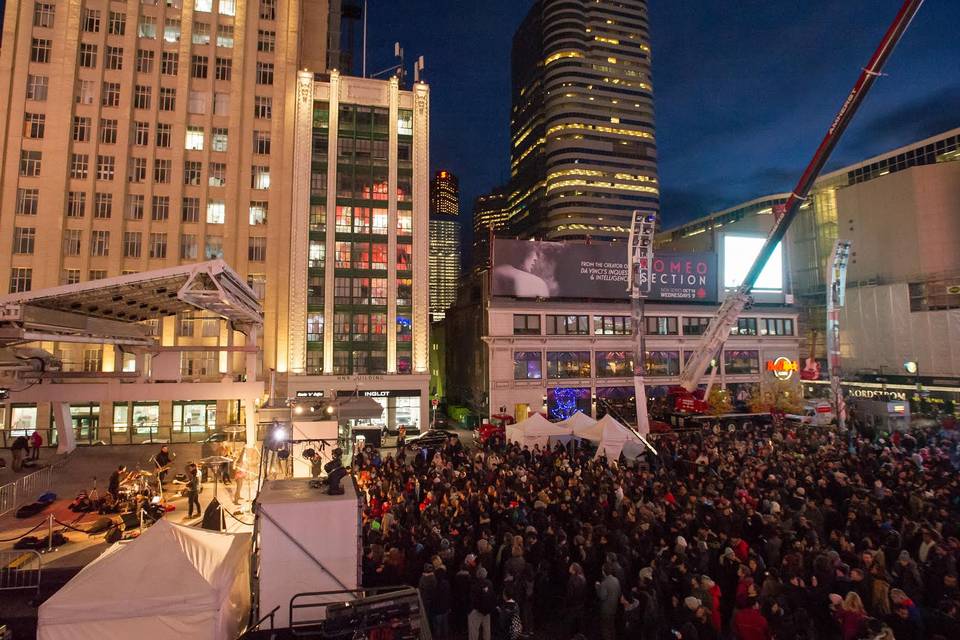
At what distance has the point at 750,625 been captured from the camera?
7941 millimetres

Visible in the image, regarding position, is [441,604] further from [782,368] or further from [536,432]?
[782,368]

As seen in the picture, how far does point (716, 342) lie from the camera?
3144 cm

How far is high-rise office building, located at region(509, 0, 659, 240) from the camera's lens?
10906cm

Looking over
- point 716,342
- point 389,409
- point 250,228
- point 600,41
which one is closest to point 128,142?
point 250,228

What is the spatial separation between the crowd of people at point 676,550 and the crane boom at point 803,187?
1344cm

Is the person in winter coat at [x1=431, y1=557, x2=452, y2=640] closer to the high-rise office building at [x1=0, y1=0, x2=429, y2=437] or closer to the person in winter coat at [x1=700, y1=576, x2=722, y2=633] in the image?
the person in winter coat at [x1=700, y1=576, x2=722, y2=633]

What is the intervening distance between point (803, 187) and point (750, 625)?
26111mm

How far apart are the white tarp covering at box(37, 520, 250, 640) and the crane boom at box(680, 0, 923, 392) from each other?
29.8m

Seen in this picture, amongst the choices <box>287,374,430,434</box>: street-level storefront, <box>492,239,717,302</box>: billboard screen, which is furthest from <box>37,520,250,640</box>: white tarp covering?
<box>492,239,717,302</box>: billboard screen

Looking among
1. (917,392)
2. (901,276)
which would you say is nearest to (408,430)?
(917,392)

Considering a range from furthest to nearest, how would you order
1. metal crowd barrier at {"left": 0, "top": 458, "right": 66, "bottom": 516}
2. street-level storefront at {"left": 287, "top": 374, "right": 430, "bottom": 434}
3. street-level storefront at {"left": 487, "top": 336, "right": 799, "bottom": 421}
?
street-level storefront at {"left": 487, "top": 336, "right": 799, "bottom": 421} → street-level storefront at {"left": 287, "top": 374, "right": 430, "bottom": 434} → metal crowd barrier at {"left": 0, "top": 458, "right": 66, "bottom": 516}

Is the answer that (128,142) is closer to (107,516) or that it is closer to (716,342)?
(107,516)

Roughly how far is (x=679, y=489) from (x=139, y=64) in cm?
4654

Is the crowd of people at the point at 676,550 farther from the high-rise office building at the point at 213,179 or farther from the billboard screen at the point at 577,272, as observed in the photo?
the billboard screen at the point at 577,272
